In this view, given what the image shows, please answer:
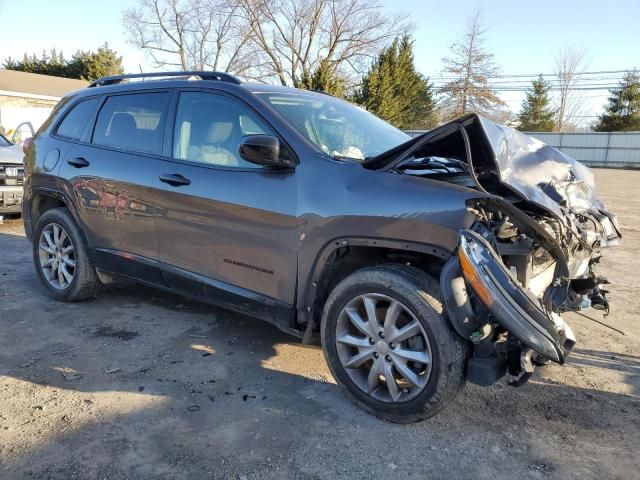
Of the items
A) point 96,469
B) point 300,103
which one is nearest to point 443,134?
point 300,103

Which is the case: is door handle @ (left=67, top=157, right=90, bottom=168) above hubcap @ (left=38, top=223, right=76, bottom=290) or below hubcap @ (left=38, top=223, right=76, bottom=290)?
above

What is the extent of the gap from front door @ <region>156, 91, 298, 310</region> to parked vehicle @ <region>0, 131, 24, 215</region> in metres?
5.91

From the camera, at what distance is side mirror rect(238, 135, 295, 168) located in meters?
3.14

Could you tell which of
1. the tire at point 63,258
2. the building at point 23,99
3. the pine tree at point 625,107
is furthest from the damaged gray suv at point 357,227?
the pine tree at point 625,107

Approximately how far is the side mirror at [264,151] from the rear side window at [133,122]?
1.08 m

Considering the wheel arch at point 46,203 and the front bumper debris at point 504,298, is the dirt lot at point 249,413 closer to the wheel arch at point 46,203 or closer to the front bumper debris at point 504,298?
the front bumper debris at point 504,298

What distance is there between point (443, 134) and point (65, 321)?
11.1 ft

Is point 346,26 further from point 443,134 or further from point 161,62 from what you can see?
point 443,134

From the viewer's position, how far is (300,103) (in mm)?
3895

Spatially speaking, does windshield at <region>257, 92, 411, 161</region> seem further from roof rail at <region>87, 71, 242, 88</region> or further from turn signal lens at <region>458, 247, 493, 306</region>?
turn signal lens at <region>458, 247, 493, 306</region>

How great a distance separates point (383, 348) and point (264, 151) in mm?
1329

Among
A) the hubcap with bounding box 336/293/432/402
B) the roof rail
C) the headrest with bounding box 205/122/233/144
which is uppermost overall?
the roof rail

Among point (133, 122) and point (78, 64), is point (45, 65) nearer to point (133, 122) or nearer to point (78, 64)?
point (78, 64)

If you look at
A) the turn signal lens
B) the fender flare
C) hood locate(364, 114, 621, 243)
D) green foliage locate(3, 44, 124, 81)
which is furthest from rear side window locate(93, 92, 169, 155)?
green foliage locate(3, 44, 124, 81)
